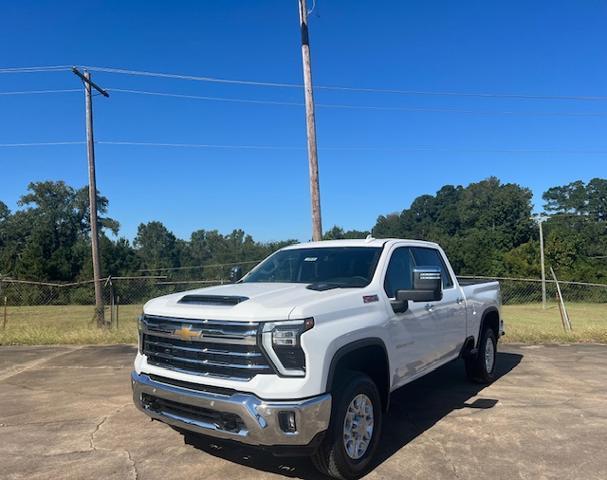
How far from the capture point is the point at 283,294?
14.0 ft

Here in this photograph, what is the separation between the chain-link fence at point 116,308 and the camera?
1141 cm

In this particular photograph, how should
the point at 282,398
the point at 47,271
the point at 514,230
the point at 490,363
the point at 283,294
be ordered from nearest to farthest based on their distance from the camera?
1. the point at 282,398
2. the point at 283,294
3. the point at 490,363
4. the point at 47,271
5. the point at 514,230

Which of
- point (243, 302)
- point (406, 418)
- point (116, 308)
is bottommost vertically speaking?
point (406, 418)

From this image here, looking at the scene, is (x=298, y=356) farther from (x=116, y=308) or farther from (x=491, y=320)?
(x=116, y=308)

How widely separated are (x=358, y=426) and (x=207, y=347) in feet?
4.45

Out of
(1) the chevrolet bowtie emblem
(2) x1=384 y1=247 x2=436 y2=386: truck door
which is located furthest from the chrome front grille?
(2) x1=384 y1=247 x2=436 y2=386: truck door

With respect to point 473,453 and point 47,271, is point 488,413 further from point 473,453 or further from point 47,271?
point 47,271

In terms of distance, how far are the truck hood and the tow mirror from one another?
0.43m

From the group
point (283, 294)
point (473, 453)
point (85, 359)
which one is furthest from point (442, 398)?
point (85, 359)

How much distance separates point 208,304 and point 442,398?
12.2ft

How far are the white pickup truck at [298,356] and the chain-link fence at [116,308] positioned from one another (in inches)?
234

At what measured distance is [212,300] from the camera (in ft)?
13.6

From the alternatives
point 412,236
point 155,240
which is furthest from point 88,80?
point 155,240

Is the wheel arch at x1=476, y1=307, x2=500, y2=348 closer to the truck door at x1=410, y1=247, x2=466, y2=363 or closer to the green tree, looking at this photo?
the truck door at x1=410, y1=247, x2=466, y2=363
